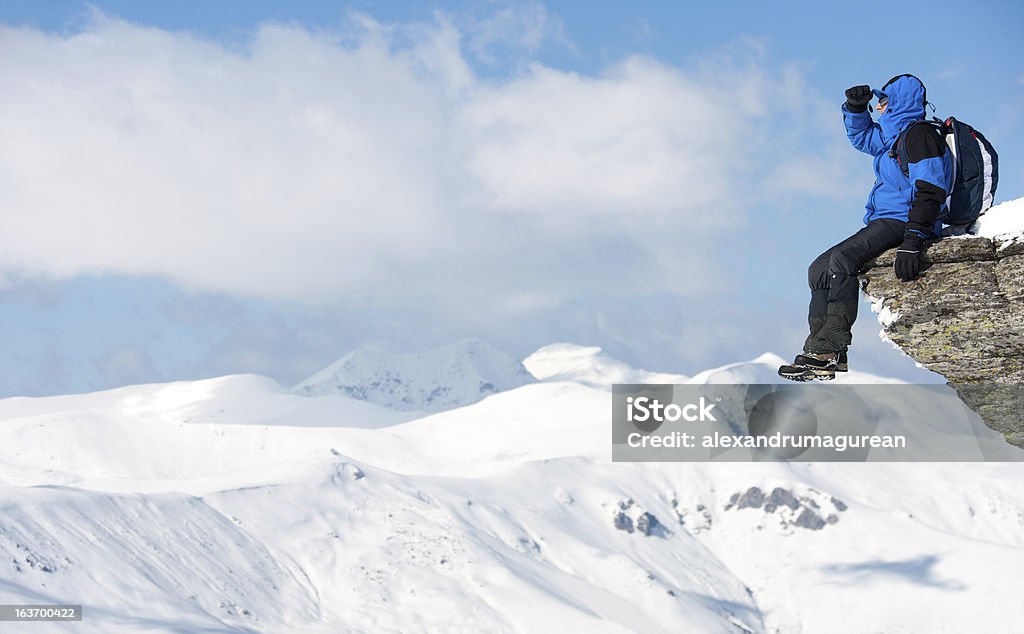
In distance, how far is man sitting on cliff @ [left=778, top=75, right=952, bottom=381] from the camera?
11.9 metres

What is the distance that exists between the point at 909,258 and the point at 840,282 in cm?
99

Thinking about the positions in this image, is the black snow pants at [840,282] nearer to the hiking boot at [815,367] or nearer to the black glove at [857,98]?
the hiking boot at [815,367]

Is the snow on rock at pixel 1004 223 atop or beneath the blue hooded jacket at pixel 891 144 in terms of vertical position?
beneath

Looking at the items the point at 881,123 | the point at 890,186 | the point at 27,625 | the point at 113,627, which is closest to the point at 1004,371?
the point at 890,186

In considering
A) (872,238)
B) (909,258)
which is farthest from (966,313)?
(872,238)

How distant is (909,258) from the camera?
38.8ft

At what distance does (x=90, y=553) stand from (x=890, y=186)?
196 metres

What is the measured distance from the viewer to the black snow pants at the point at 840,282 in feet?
40.6

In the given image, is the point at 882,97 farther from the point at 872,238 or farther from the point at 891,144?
the point at 872,238

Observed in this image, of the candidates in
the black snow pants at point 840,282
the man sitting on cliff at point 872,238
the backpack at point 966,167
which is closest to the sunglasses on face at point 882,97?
the man sitting on cliff at point 872,238

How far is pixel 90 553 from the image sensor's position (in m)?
181

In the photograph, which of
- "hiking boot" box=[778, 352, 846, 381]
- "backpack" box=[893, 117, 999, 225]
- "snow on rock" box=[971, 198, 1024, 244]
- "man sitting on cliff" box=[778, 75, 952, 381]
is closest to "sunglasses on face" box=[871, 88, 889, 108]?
"man sitting on cliff" box=[778, 75, 952, 381]

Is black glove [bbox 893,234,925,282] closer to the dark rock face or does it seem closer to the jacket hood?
the dark rock face

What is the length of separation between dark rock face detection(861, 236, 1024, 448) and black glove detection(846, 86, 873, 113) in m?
2.18
